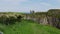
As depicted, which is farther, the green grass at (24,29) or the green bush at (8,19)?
the green bush at (8,19)

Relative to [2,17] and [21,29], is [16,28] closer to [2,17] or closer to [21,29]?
[21,29]

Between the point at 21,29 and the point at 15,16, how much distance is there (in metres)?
1.42

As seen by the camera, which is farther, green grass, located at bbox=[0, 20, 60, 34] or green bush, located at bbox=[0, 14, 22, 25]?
green bush, located at bbox=[0, 14, 22, 25]

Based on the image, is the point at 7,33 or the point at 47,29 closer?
the point at 7,33

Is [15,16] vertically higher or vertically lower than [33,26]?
higher

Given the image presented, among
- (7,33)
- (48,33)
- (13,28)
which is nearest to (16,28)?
(13,28)

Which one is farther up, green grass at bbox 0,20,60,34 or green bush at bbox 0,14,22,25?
green bush at bbox 0,14,22,25

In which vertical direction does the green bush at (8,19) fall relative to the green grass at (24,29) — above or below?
above

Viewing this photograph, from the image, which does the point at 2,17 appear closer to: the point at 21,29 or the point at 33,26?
the point at 21,29

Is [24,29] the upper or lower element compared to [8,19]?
lower

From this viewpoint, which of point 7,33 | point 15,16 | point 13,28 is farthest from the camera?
point 15,16

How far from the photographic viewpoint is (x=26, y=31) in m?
14.0

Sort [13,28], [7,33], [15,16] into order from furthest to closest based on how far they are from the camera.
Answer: [15,16] → [13,28] → [7,33]

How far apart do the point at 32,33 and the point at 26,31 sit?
511mm
